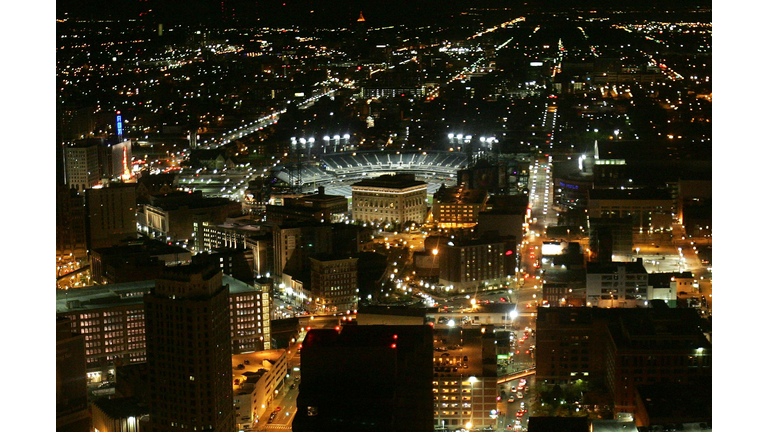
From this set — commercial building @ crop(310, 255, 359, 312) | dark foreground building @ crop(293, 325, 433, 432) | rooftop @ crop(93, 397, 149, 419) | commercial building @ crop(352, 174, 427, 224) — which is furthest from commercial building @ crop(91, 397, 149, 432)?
commercial building @ crop(352, 174, 427, 224)

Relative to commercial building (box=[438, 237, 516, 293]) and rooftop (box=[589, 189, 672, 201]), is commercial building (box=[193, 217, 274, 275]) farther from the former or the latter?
rooftop (box=[589, 189, 672, 201])

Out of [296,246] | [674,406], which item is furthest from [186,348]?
[296,246]

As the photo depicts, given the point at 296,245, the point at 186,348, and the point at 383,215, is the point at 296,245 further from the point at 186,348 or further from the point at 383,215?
the point at 186,348

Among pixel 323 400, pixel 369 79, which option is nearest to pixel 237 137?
pixel 369 79

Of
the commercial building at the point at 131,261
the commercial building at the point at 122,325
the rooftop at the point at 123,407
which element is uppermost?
the commercial building at the point at 131,261

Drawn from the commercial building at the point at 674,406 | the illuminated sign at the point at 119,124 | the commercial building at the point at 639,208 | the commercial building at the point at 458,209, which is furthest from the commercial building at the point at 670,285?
the illuminated sign at the point at 119,124

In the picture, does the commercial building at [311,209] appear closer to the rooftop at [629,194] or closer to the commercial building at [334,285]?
the commercial building at [334,285]

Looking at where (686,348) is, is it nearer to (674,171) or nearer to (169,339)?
(169,339)
